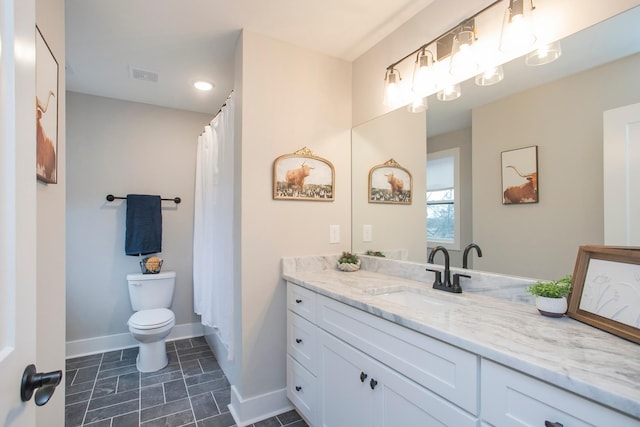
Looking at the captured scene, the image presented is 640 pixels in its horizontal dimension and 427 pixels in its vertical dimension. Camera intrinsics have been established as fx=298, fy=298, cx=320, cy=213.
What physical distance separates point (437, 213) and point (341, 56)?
1.38 meters

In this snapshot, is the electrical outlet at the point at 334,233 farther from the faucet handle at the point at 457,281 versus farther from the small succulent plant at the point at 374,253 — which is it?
the faucet handle at the point at 457,281

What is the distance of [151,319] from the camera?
8.13 ft

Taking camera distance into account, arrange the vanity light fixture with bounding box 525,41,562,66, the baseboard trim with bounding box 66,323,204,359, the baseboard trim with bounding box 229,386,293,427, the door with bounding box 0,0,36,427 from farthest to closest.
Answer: the baseboard trim with bounding box 66,323,204,359
the baseboard trim with bounding box 229,386,293,427
the vanity light fixture with bounding box 525,41,562,66
the door with bounding box 0,0,36,427

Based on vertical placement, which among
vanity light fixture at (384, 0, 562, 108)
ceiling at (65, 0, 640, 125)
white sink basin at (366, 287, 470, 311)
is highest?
ceiling at (65, 0, 640, 125)

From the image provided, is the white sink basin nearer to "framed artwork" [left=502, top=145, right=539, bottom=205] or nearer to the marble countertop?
the marble countertop

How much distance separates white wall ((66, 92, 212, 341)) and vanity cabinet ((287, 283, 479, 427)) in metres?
1.85

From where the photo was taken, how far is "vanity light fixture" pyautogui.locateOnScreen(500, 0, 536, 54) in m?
1.24

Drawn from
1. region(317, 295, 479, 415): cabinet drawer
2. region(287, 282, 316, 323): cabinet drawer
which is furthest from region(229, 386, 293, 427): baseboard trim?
region(317, 295, 479, 415): cabinet drawer

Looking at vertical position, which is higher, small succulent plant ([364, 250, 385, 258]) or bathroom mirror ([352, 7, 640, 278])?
bathroom mirror ([352, 7, 640, 278])

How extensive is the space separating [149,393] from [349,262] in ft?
5.71

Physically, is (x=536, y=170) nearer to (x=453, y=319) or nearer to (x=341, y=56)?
(x=453, y=319)

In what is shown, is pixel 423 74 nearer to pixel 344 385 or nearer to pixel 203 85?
pixel 344 385

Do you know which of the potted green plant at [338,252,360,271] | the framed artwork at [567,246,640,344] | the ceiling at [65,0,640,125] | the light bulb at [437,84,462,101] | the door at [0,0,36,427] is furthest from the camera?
the potted green plant at [338,252,360,271]

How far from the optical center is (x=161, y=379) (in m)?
2.37
